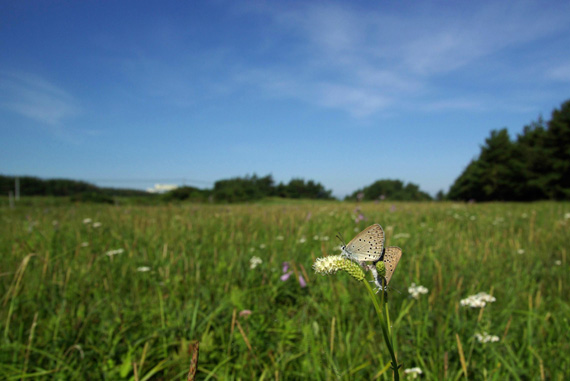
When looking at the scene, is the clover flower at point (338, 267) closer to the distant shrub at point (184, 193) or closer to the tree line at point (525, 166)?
the distant shrub at point (184, 193)

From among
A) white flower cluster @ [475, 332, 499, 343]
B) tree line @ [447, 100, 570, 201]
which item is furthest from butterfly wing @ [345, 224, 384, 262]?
tree line @ [447, 100, 570, 201]

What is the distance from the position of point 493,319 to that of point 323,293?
110 centimetres

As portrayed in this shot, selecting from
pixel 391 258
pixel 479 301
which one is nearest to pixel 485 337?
pixel 479 301

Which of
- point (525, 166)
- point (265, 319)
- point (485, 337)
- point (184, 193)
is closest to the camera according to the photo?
point (485, 337)

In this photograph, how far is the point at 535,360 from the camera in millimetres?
1766

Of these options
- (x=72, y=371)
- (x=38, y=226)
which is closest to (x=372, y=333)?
(x=72, y=371)

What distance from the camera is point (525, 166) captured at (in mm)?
30672

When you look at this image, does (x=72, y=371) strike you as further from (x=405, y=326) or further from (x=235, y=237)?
(x=235, y=237)

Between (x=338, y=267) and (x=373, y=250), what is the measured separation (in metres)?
0.07

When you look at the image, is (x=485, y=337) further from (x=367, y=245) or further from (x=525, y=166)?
(x=525, y=166)

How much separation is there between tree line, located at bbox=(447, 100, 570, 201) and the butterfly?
33.2 meters

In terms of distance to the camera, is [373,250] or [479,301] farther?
[479,301]

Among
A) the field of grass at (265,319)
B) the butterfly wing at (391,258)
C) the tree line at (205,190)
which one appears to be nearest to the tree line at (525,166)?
the tree line at (205,190)

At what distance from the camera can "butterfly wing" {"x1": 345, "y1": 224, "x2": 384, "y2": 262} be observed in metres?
0.48
